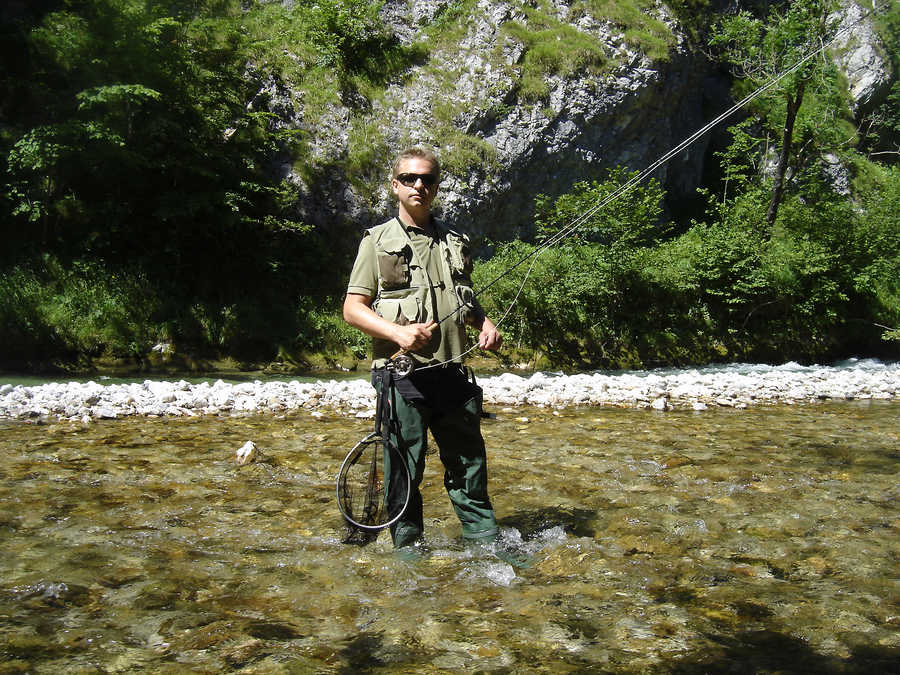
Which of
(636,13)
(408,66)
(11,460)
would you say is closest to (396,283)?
(11,460)

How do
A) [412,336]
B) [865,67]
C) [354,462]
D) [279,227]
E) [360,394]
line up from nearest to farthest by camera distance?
[412,336] → [354,462] → [360,394] → [279,227] → [865,67]

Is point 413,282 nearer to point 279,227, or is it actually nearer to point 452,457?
point 452,457

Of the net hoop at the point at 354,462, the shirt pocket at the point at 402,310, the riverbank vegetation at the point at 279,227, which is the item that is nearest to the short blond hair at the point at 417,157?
the shirt pocket at the point at 402,310

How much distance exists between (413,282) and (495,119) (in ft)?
63.8

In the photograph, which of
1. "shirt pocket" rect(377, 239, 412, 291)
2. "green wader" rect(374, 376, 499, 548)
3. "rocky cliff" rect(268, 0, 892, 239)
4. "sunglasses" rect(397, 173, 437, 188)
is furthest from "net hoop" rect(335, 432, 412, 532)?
"rocky cliff" rect(268, 0, 892, 239)

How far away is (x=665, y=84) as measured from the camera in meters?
23.1

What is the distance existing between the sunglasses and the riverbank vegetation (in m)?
12.9

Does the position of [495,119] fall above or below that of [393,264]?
above

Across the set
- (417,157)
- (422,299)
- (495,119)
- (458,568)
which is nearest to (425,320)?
(422,299)

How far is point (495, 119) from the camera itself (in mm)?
21344

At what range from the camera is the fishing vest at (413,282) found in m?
3.40

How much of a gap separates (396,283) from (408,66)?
68.6 feet

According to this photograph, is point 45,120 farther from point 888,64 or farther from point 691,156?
point 888,64

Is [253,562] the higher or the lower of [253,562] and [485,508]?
the lower
